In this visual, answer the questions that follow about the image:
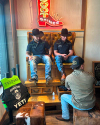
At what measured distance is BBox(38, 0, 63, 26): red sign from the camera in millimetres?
3488

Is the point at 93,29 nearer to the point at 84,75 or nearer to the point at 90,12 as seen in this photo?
the point at 90,12

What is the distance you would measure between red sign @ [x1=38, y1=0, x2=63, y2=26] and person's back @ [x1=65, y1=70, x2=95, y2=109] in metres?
2.36

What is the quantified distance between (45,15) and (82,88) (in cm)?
275

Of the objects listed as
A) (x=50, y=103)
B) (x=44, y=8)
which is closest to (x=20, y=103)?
(x=50, y=103)

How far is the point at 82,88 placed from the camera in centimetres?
181

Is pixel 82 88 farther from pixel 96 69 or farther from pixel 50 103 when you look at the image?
pixel 96 69

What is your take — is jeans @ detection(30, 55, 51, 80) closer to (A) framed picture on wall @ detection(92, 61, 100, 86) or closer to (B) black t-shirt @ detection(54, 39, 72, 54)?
(B) black t-shirt @ detection(54, 39, 72, 54)

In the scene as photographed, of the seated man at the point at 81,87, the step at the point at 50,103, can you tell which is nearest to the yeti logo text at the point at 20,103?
the step at the point at 50,103

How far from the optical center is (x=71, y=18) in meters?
3.74

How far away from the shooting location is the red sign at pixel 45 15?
3488 millimetres

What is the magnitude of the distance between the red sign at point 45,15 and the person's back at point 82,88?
2362 millimetres

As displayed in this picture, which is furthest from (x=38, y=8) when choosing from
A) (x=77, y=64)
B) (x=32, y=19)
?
(x=77, y=64)

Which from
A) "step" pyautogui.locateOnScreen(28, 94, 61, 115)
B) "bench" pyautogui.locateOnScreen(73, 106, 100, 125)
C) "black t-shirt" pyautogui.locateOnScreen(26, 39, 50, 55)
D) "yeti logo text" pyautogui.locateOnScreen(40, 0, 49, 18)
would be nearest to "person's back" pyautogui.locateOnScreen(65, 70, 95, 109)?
"bench" pyautogui.locateOnScreen(73, 106, 100, 125)

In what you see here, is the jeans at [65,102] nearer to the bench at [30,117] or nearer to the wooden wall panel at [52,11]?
the bench at [30,117]
